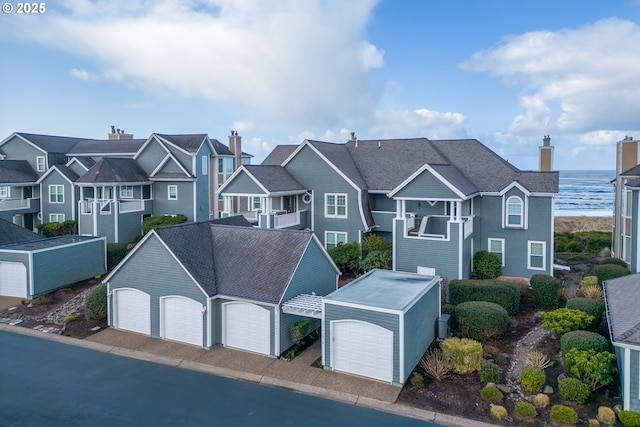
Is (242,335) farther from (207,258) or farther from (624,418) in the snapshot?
(624,418)

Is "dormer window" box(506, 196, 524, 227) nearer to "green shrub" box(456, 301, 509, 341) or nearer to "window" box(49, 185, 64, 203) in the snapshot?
"green shrub" box(456, 301, 509, 341)

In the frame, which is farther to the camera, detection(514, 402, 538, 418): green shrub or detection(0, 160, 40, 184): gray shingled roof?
detection(0, 160, 40, 184): gray shingled roof

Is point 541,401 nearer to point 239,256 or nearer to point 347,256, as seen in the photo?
point 239,256

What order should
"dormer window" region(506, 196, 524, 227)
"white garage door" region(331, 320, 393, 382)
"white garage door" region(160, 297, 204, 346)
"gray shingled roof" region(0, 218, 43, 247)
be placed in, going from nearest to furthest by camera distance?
"white garage door" region(331, 320, 393, 382) < "white garage door" region(160, 297, 204, 346) < "dormer window" region(506, 196, 524, 227) < "gray shingled roof" region(0, 218, 43, 247)

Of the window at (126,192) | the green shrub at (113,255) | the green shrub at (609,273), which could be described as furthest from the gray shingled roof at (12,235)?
the green shrub at (609,273)

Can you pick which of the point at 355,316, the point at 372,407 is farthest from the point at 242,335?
the point at 372,407

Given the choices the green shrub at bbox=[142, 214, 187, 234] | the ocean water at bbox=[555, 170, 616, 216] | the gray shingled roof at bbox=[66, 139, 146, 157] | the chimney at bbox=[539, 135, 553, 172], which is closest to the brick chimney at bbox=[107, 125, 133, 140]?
the gray shingled roof at bbox=[66, 139, 146, 157]
